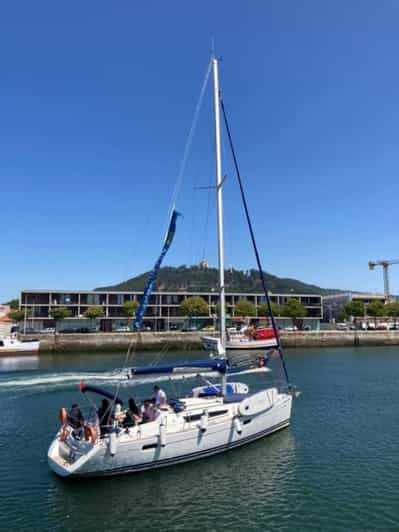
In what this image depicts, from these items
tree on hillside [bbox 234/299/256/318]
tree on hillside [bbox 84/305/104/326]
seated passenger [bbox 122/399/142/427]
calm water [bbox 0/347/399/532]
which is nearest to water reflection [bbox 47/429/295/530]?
calm water [bbox 0/347/399/532]

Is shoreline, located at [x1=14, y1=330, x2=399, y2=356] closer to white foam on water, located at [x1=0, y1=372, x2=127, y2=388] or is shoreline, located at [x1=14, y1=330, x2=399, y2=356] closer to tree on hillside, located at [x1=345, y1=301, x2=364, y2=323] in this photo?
tree on hillside, located at [x1=345, y1=301, x2=364, y2=323]

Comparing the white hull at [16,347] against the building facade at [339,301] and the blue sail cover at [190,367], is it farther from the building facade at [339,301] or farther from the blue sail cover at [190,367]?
the building facade at [339,301]

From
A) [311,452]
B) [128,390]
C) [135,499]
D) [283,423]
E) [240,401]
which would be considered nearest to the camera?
[135,499]

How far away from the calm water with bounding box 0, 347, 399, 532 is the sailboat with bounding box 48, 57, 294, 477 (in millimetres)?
559

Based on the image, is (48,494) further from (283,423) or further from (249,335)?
(249,335)

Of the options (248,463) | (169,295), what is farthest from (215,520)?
(169,295)

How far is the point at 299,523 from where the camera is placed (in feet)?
40.5

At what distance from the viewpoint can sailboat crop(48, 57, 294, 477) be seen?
50.5 ft

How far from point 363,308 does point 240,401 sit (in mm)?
100960

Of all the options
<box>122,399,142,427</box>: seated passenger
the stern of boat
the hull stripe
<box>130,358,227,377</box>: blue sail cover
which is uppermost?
<box>130,358,227,377</box>: blue sail cover

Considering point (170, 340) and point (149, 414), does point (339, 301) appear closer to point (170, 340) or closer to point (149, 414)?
point (170, 340)

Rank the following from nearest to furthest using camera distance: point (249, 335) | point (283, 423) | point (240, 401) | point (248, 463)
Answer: point (248, 463)
point (240, 401)
point (283, 423)
point (249, 335)

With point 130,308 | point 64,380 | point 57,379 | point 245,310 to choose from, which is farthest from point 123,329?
point 64,380

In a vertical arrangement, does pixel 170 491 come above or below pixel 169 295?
below
